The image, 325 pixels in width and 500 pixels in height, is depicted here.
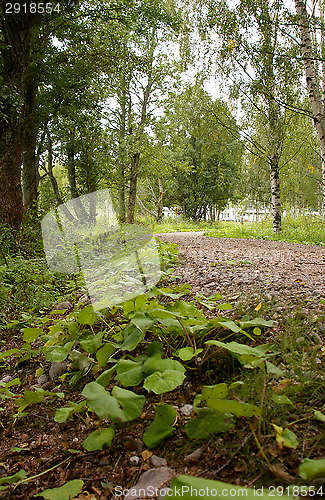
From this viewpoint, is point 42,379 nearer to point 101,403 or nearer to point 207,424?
point 101,403

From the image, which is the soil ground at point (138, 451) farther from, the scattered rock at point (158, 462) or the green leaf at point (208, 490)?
the green leaf at point (208, 490)

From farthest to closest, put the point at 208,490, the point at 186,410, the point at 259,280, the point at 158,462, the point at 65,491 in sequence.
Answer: the point at 259,280
the point at 186,410
the point at 158,462
the point at 65,491
the point at 208,490

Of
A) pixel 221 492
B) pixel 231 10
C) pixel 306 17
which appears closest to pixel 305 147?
pixel 231 10

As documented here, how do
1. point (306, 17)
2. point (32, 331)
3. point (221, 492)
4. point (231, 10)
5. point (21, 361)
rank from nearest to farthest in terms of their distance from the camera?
point (221, 492) → point (32, 331) → point (21, 361) → point (306, 17) → point (231, 10)

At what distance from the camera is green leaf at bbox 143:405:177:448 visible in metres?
1.08

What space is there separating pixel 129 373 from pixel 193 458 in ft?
1.31

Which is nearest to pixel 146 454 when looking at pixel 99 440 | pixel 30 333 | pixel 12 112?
pixel 99 440

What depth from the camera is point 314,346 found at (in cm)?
143

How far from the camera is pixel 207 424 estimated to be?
104 centimetres

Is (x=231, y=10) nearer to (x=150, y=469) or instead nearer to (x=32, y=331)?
(x=32, y=331)

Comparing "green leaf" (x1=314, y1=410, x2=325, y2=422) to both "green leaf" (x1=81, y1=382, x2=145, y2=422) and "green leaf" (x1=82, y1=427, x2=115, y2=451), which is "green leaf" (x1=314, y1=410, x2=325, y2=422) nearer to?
"green leaf" (x1=81, y1=382, x2=145, y2=422)

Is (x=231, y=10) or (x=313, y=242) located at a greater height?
(x=231, y=10)

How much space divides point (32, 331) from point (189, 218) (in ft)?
68.4

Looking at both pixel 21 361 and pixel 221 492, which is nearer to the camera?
pixel 221 492
